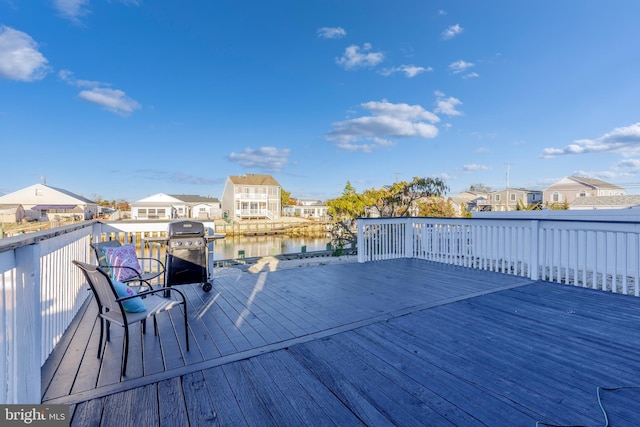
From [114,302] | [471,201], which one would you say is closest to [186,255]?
[114,302]

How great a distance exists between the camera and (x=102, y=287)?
2.11 metres

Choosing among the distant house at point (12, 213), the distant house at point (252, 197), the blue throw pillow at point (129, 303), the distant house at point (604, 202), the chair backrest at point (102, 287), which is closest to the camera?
the chair backrest at point (102, 287)

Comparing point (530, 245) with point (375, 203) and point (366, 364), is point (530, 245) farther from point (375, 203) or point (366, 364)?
point (375, 203)

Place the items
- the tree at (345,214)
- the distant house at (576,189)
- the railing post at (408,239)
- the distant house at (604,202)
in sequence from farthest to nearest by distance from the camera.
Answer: the distant house at (576,189)
the distant house at (604,202)
the tree at (345,214)
the railing post at (408,239)

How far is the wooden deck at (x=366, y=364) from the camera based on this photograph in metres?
1.56

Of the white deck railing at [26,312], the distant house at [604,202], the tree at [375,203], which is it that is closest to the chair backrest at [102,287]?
the white deck railing at [26,312]

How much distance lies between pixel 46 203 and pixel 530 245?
4668 cm

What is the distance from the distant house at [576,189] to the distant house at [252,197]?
29369 mm

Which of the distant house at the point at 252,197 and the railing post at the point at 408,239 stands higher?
the distant house at the point at 252,197

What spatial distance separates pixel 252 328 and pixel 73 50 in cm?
1612

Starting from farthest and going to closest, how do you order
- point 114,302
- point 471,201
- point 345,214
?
point 471,201, point 345,214, point 114,302

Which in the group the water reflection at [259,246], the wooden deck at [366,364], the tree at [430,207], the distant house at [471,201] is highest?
the distant house at [471,201]

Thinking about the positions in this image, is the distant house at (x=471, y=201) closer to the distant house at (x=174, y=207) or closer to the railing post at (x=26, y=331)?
the distant house at (x=174, y=207)

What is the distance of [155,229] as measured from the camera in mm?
4652
